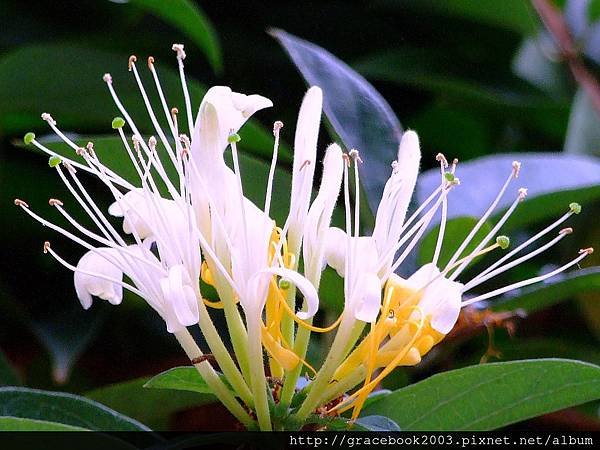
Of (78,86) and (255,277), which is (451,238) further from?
(78,86)

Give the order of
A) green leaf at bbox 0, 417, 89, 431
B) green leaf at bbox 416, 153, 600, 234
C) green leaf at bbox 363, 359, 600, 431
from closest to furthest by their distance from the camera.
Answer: green leaf at bbox 0, 417, 89, 431 → green leaf at bbox 363, 359, 600, 431 → green leaf at bbox 416, 153, 600, 234

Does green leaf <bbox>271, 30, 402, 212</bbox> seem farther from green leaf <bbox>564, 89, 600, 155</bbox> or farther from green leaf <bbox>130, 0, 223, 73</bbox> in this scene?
green leaf <bbox>564, 89, 600, 155</bbox>

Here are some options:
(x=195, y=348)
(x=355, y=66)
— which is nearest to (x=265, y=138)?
(x=355, y=66)

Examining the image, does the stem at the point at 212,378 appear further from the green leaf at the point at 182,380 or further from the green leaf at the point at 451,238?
the green leaf at the point at 451,238

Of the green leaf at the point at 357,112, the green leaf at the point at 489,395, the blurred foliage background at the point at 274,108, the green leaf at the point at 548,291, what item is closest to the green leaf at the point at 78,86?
the blurred foliage background at the point at 274,108

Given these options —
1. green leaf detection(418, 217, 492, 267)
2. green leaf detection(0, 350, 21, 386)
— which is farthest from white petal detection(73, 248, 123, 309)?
green leaf detection(418, 217, 492, 267)

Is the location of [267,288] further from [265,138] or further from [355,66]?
[355,66]
